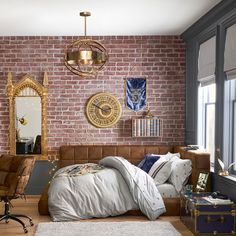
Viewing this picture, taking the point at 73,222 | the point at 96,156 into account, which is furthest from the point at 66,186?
the point at 96,156

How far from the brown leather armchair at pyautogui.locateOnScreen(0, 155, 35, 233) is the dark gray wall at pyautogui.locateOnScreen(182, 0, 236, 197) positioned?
2498mm

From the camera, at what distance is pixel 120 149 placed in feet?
25.3

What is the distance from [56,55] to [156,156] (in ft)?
8.14

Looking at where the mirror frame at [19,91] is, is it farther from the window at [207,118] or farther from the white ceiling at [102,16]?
the window at [207,118]

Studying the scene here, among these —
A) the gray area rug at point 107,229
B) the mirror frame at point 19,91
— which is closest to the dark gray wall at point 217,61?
the gray area rug at point 107,229

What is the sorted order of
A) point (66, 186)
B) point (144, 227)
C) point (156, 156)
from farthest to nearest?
point (156, 156)
point (66, 186)
point (144, 227)

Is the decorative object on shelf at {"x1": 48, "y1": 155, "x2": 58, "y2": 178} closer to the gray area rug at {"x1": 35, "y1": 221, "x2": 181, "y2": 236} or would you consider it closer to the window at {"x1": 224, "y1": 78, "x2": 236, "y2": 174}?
the gray area rug at {"x1": 35, "y1": 221, "x2": 181, "y2": 236}

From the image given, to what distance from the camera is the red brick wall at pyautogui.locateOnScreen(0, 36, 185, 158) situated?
775 centimetres

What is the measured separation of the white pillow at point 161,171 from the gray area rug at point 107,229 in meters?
0.85

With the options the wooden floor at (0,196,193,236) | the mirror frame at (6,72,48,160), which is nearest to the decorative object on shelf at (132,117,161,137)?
the mirror frame at (6,72,48,160)

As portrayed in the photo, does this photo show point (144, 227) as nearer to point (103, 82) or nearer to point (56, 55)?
point (103, 82)

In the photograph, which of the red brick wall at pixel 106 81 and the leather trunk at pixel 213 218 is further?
the red brick wall at pixel 106 81

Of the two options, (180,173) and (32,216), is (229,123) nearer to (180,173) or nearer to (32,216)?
(180,173)

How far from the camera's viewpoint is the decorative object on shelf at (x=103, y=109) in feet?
25.5
